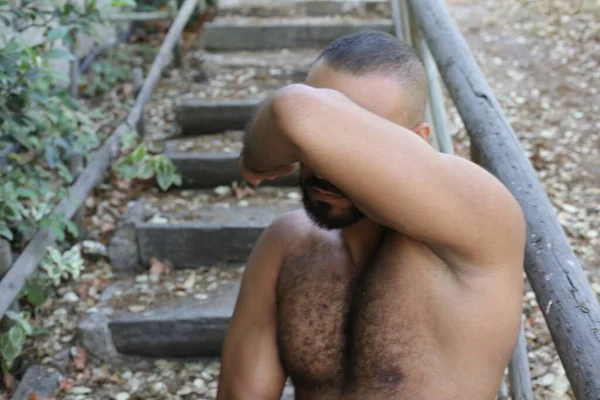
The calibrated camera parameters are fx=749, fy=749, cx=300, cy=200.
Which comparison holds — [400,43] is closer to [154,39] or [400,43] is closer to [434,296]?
[434,296]

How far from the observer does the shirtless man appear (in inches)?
50.6

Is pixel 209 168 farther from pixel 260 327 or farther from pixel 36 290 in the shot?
pixel 260 327

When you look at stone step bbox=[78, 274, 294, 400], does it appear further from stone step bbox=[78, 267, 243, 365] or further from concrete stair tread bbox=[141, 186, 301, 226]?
concrete stair tread bbox=[141, 186, 301, 226]

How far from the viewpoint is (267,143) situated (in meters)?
1.42

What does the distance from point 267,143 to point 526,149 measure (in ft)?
12.6

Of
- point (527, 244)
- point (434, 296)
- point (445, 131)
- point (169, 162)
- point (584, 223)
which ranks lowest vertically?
point (584, 223)

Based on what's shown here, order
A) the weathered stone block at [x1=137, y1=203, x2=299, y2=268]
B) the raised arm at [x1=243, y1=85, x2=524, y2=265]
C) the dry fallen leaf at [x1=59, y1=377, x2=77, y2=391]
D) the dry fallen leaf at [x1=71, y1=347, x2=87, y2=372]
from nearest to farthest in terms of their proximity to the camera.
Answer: the raised arm at [x1=243, y1=85, x2=524, y2=265]
the dry fallen leaf at [x1=59, y1=377, x2=77, y2=391]
the dry fallen leaf at [x1=71, y1=347, x2=87, y2=372]
the weathered stone block at [x1=137, y1=203, x2=299, y2=268]

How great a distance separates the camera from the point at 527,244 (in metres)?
1.83

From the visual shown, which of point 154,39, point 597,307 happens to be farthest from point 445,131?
point 154,39

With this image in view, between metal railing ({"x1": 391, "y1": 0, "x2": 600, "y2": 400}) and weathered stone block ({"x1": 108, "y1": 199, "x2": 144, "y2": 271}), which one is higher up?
metal railing ({"x1": 391, "y1": 0, "x2": 600, "y2": 400})

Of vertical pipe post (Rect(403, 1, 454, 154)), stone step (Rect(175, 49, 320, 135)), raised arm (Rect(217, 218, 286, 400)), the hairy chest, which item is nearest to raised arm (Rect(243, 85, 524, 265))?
the hairy chest

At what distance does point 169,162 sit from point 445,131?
181cm

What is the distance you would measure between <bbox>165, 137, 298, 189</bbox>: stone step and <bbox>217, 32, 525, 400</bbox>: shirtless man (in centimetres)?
258

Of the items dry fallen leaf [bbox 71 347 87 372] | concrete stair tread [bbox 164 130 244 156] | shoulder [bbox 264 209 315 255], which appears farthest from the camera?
concrete stair tread [bbox 164 130 244 156]
